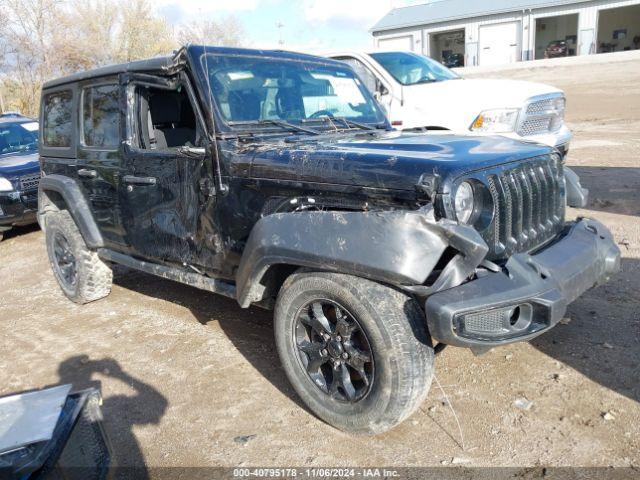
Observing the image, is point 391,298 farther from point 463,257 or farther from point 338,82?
point 338,82

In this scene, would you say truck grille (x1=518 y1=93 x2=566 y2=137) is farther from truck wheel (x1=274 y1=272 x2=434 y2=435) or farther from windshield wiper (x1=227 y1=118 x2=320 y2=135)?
truck wheel (x1=274 y1=272 x2=434 y2=435)

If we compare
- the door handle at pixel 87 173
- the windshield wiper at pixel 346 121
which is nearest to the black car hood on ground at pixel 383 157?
the windshield wiper at pixel 346 121

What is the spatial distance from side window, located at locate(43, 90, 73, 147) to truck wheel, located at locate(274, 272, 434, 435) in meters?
2.94

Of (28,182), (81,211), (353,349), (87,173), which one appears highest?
(87,173)

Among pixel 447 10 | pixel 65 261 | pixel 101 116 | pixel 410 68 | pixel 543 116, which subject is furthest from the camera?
pixel 447 10

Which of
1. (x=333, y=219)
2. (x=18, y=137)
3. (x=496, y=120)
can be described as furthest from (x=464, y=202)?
(x=18, y=137)

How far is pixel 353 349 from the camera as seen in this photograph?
9.15 ft

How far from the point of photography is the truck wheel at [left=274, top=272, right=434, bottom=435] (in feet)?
8.52

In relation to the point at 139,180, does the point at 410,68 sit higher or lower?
higher

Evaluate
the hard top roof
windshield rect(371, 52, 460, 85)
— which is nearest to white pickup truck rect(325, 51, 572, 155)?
windshield rect(371, 52, 460, 85)

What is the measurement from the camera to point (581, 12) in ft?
115

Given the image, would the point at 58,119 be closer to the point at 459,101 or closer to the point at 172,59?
the point at 172,59

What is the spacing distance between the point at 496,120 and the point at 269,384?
14.6 feet

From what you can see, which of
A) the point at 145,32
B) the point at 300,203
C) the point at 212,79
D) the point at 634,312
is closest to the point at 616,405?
the point at 634,312
